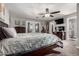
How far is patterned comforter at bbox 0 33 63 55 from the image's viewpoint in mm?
1882

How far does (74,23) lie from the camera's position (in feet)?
7.06

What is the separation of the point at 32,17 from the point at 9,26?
50 centimetres

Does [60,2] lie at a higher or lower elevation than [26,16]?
higher

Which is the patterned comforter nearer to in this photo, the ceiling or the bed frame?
the bed frame

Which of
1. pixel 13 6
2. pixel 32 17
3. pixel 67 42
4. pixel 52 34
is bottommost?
pixel 67 42

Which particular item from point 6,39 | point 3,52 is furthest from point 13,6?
point 3,52

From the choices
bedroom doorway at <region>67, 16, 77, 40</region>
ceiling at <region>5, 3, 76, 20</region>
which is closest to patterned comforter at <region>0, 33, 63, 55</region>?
bedroom doorway at <region>67, 16, 77, 40</region>

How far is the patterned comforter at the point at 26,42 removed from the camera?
1.88 meters

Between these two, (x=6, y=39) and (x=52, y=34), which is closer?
(x=6, y=39)

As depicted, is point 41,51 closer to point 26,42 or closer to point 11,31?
point 26,42

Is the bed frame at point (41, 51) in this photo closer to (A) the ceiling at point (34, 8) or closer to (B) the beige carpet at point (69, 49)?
(B) the beige carpet at point (69, 49)

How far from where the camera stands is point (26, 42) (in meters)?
2.01

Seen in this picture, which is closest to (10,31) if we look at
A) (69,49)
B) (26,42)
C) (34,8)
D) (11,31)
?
(11,31)

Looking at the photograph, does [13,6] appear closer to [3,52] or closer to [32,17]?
[32,17]
